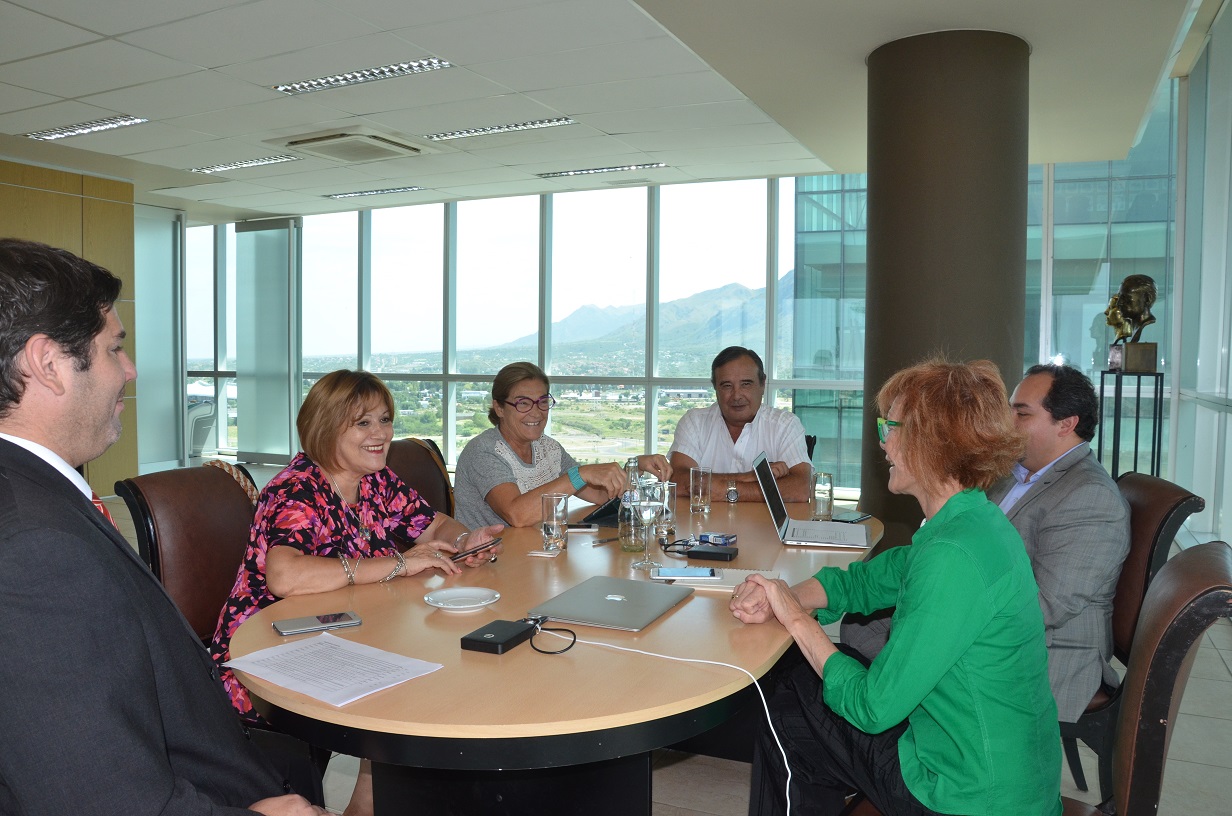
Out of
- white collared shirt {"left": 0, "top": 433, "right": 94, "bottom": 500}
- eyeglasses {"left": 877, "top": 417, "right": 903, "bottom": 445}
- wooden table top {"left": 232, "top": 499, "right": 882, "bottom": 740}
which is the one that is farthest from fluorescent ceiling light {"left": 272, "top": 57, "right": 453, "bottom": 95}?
white collared shirt {"left": 0, "top": 433, "right": 94, "bottom": 500}

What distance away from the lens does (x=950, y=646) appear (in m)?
1.54

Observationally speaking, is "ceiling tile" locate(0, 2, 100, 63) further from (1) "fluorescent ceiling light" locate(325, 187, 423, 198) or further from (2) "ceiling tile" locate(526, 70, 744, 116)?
(1) "fluorescent ceiling light" locate(325, 187, 423, 198)

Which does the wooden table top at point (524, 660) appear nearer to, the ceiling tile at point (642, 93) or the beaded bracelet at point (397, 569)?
the beaded bracelet at point (397, 569)

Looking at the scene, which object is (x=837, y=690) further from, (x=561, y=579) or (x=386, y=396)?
(x=386, y=396)

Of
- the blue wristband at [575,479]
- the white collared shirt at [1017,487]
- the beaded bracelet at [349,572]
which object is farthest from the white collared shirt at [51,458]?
the white collared shirt at [1017,487]

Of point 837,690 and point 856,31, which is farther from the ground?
point 856,31

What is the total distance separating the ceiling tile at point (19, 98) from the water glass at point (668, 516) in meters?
5.23

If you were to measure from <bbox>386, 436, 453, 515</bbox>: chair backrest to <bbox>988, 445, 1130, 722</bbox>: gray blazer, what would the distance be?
7.22ft

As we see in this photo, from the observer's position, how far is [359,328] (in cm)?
1053

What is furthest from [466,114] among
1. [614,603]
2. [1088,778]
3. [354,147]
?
[1088,778]

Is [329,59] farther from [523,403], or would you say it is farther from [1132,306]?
[1132,306]

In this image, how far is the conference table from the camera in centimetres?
138

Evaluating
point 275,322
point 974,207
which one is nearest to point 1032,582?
point 974,207

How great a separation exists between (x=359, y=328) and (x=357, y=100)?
5052 mm
